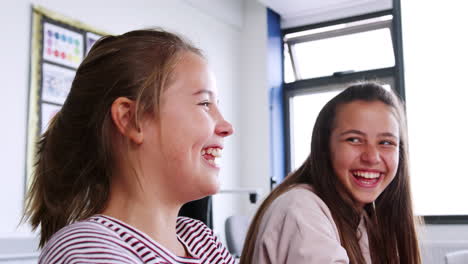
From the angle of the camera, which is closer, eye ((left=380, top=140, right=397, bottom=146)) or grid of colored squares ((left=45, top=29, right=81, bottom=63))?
eye ((left=380, top=140, right=397, bottom=146))

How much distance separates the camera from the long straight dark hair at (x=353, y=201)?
1408 millimetres

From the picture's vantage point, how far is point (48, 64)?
3.55 meters

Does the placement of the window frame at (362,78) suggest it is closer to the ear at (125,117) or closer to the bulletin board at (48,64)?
the bulletin board at (48,64)

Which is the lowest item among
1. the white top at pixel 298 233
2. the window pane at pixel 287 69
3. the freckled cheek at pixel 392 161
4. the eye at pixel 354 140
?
the white top at pixel 298 233

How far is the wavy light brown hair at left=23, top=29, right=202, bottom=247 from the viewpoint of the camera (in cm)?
85

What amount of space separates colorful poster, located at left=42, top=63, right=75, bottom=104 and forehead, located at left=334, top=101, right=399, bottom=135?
2.53 metres

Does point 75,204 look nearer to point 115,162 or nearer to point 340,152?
point 115,162

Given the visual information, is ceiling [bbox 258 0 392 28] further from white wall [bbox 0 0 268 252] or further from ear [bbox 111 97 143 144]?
ear [bbox 111 97 143 144]

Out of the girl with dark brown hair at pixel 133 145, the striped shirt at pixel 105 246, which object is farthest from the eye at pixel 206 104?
the striped shirt at pixel 105 246

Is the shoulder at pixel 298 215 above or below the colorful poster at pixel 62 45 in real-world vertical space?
below

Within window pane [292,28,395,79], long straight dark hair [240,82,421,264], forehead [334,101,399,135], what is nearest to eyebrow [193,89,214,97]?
long straight dark hair [240,82,421,264]

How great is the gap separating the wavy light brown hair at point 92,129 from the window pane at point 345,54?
4.73 m

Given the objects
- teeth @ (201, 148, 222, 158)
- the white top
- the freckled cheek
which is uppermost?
teeth @ (201, 148, 222, 158)

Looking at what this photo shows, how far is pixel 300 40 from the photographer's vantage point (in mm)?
5848
